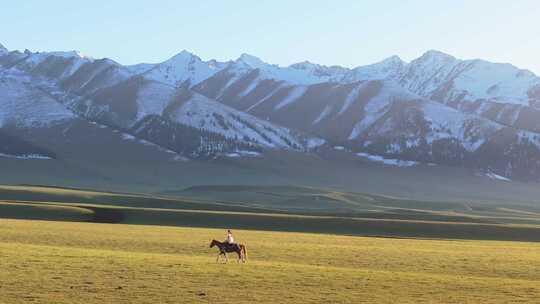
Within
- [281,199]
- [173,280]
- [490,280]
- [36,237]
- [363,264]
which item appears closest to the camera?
[173,280]

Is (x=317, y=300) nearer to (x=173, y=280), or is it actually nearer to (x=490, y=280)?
(x=173, y=280)

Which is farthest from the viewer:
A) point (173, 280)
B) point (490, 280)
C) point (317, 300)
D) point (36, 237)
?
point (36, 237)

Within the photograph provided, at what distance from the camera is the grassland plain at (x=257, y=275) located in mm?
31844

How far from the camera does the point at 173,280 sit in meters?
35.3

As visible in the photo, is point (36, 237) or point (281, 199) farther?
point (281, 199)

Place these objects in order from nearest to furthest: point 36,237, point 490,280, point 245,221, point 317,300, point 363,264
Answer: point 317,300
point 490,280
point 363,264
point 36,237
point 245,221

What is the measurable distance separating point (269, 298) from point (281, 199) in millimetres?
168344

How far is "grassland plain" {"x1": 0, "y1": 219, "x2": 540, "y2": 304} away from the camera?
3184 cm

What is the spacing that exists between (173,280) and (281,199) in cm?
16481

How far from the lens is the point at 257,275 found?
37.9m

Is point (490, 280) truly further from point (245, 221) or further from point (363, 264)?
point (245, 221)

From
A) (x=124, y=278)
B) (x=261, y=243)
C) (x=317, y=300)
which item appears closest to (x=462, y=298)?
(x=317, y=300)

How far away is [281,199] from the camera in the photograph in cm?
19975

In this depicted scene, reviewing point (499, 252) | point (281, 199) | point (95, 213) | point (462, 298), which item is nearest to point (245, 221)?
point (95, 213)
